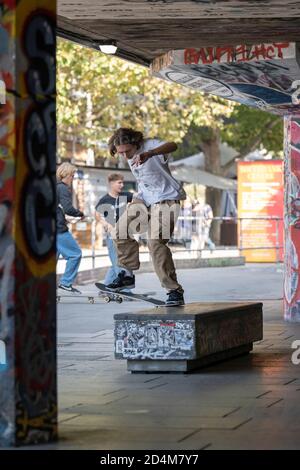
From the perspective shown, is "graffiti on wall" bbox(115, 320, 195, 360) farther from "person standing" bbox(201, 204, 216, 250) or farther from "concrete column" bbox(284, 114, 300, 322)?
"person standing" bbox(201, 204, 216, 250)

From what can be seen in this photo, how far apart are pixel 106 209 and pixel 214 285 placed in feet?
15.2

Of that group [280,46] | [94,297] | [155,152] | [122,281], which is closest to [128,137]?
[155,152]

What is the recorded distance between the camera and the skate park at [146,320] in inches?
255

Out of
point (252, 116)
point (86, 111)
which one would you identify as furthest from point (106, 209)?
point (252, 116)

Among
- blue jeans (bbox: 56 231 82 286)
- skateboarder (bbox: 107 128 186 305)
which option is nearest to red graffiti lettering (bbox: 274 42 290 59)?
skateboarder (bbox: 107 128 186 305)

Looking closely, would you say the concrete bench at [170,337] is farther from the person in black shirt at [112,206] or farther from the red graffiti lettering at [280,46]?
the person in black shirt at [112,206]

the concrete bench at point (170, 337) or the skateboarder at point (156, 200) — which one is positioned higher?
the skateboarder at point (156, 200)

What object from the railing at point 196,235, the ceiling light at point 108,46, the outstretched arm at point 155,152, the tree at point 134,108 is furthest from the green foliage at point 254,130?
the outstretched arm at point 155,152

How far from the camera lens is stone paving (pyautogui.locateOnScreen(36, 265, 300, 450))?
678 centimetres

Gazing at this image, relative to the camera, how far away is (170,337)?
9.75m

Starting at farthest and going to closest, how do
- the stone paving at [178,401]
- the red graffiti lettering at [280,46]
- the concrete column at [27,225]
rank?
1. the red graffiti lettering at [280,46]
2. the stone paving at [178,401]
3. the concrete column at [27,225]

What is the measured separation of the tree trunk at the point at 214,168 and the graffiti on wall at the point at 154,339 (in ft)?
123

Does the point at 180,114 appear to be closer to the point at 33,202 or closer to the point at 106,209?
the point at 106,209

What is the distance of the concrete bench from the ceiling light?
14.3ft
